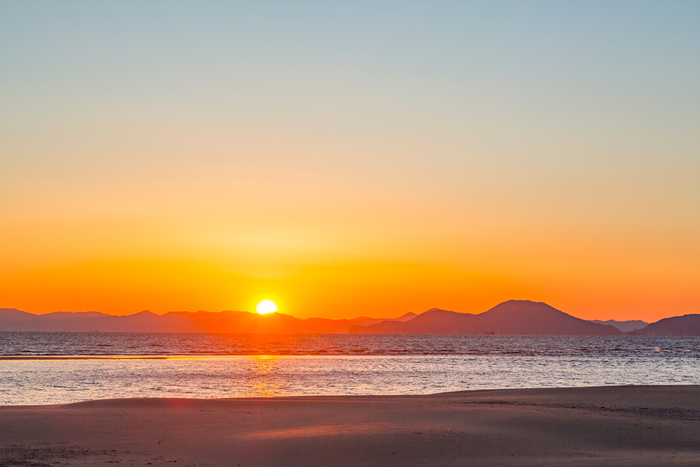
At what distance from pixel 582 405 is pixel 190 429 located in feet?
56.9

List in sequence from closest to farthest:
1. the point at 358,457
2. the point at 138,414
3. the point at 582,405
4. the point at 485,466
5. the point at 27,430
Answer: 1. the point at 485,466
2. the point at 358,457
3. the point at 27,430
4. the point at 138,414
5. the point at 582,405

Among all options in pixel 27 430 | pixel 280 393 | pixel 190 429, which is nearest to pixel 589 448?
pixel 190 429

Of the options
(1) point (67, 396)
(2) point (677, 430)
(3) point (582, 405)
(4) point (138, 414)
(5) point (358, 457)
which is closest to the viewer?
(5) point (358, 457)

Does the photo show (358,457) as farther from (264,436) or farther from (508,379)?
(508,379)

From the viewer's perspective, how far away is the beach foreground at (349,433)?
14.8 metres

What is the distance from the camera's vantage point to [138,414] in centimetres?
2116

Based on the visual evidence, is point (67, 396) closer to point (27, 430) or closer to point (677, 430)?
point (27, 430)

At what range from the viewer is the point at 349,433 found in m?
17.8

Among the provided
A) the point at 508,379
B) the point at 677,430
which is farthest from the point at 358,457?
the point at 508,379

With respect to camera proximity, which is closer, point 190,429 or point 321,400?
point 190,429

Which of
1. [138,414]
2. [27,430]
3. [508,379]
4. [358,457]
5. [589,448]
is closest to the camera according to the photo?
[358,457]

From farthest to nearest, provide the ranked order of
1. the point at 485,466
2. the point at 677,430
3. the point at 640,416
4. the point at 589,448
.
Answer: the point at 640,416 → the point at 677,430 → the point at 589,448 → the point at 485,466

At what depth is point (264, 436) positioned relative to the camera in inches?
685

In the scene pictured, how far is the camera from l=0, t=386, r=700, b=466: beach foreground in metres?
14.8
